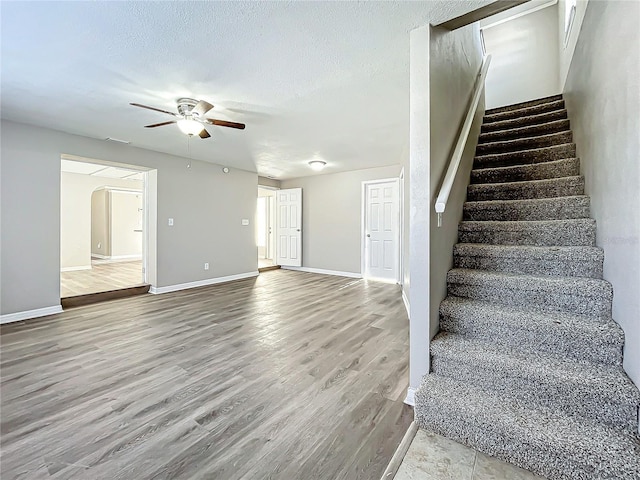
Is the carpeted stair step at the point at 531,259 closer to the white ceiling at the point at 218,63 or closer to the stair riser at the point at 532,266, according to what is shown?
the stair riser at the point at 532,266

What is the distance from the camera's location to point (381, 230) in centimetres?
575

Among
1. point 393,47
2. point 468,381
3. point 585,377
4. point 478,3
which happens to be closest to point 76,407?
point 468,381

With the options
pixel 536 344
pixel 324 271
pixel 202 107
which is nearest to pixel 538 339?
pixel 536 344

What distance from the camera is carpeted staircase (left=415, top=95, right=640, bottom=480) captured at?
48.9 inches

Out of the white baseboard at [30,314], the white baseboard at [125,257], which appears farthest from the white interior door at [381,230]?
the white baseboard at [125,257]

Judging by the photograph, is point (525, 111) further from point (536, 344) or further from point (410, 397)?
point (410, 397)

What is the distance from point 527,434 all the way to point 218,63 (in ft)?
9.39

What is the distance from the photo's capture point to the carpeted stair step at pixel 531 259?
1807 mm

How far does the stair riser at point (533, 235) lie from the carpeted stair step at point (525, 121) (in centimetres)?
181

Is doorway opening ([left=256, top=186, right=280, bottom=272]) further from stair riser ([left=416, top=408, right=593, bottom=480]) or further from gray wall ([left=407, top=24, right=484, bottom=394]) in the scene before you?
stair riser ([left=416, top=408, right=593, bottom=480])

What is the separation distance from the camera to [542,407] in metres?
1.41

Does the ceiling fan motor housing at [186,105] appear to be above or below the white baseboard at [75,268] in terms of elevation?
above

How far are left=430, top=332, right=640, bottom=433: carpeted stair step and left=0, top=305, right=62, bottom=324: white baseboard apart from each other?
4437 millimetres

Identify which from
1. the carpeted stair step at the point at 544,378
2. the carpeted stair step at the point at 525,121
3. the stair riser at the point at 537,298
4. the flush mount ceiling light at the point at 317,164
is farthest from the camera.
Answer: the flush mount ceiling light at the point at 317,164
